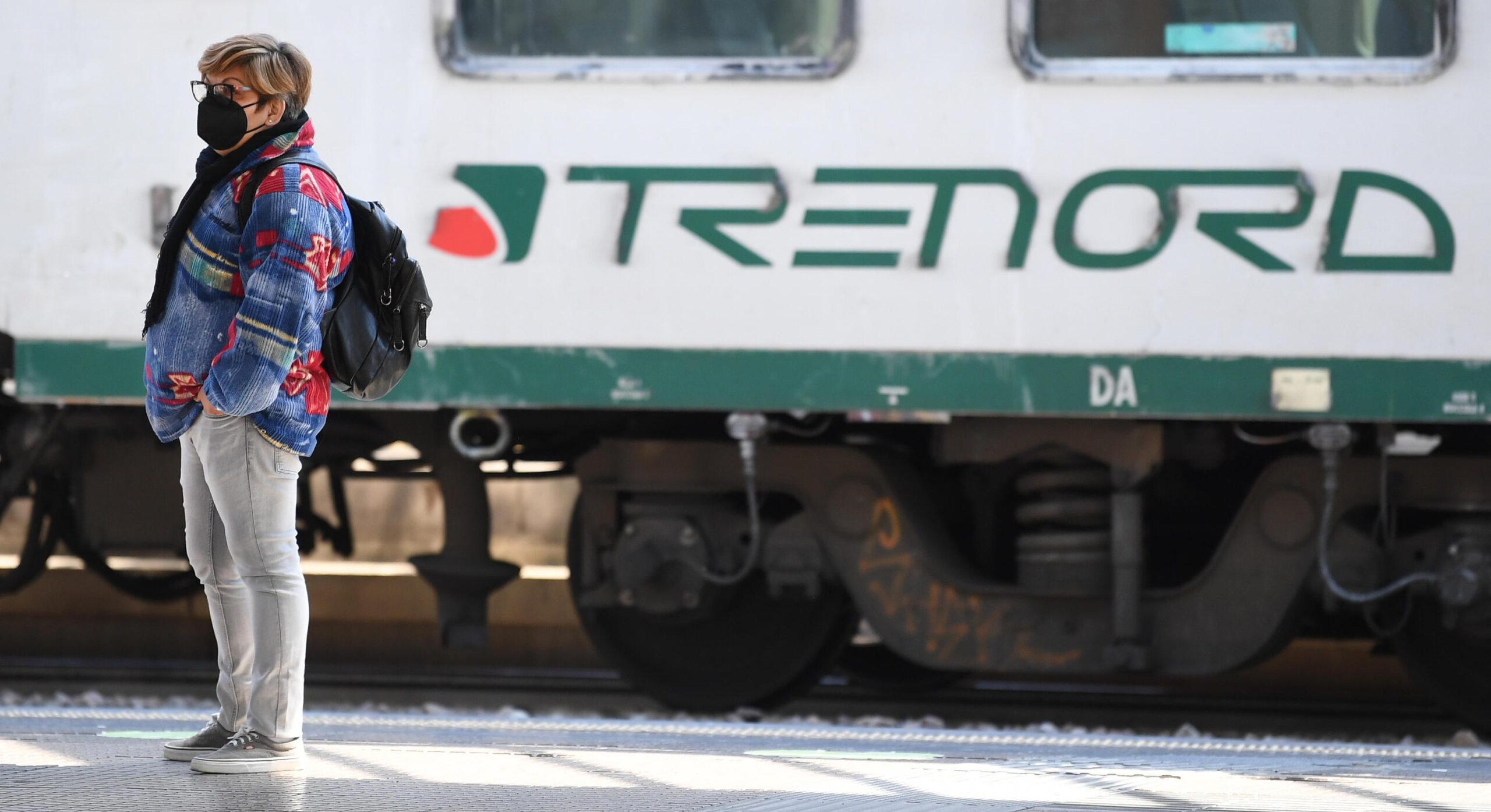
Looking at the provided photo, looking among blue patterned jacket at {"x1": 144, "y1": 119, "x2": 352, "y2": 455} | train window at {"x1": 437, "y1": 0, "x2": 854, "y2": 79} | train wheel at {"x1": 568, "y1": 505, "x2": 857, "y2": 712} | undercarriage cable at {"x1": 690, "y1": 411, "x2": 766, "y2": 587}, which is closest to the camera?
blue patterned jacket at {"x1": 144, "y1": 119, "x2": 352, "y2": 455}

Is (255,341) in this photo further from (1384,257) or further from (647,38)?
(1384,257)

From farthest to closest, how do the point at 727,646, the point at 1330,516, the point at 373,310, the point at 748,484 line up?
the point at 727,646, the point at 748,484, the point at 1330,516, the point at 373,310

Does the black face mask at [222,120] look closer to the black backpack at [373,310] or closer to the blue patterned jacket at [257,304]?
the blue patterned jacket at [257,304]

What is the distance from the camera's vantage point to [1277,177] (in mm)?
5285

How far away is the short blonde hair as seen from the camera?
11.7ft

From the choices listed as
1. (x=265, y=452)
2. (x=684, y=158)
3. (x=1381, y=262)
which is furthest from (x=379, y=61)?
(x=1381, y=262)

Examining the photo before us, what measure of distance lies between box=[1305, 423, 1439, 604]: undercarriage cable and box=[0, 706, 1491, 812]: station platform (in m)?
0.63

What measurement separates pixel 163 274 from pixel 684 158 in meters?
2.13

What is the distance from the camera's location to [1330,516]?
571 centimetres

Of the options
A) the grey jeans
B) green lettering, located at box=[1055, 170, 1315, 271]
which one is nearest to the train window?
green lettering, located at box=[1055, 170, 1315, 271]

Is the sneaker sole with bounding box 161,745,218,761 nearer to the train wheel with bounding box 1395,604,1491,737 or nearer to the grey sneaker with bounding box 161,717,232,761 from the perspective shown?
the grey sneaker with bounding box 161,717,232,761

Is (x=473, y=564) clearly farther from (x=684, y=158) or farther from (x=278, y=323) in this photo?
(x=278, y=323)

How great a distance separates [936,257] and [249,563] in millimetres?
2499

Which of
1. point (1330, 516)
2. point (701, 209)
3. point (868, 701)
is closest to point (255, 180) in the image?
point (701, 209)
